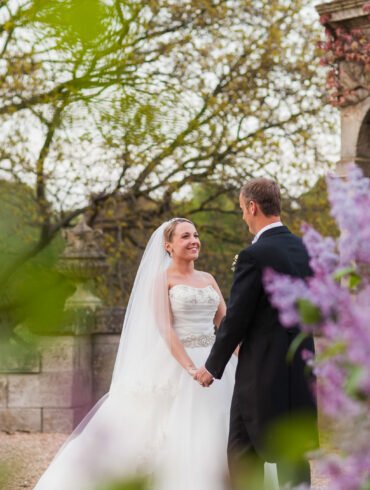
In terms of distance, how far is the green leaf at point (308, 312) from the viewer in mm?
998

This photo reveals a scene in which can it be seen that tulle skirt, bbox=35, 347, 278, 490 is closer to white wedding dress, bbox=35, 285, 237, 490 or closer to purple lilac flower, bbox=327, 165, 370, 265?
white wedding dress, bbox=35, 285, 237, 490

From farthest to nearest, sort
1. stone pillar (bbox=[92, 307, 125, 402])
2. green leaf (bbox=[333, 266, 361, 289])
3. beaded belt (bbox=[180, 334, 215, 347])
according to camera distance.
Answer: stone pillar (bbox=[92, 307, 125, 402]) → beaded belt (bbox=[180, 334, 215, 347]) → green leaf (bbox=[333, 266, 361, 289])

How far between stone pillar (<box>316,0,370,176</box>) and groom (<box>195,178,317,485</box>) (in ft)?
14.8

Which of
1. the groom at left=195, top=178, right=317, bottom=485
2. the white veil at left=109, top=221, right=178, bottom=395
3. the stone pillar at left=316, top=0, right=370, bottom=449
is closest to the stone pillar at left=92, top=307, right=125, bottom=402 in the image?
the stone pillar at left=316, top=0, right=370, bottom=449

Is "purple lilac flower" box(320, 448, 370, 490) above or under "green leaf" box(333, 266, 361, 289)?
under

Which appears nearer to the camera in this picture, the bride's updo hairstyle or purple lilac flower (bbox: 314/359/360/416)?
purple lilac flower (bbox: 314/359/360/416)

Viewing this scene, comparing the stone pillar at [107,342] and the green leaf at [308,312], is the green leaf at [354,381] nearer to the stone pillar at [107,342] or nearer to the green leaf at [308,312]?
the green leaf at [308,312]

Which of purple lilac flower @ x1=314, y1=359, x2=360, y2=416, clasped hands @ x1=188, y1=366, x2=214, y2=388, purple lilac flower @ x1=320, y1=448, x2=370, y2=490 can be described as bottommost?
clasped hands @ x1=188, y1=366, x2=214, y2=388

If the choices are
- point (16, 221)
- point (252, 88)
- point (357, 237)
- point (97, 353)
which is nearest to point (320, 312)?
point (357, 237)

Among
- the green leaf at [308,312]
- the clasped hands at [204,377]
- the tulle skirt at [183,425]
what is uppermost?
the green leaf at [308,312]

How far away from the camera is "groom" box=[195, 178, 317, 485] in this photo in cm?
429

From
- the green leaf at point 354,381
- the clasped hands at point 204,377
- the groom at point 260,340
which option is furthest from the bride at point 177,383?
the green leaf at point 354,381

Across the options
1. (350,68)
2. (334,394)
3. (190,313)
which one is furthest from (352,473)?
(350,68)

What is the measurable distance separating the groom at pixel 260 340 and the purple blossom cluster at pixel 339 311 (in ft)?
10.3
